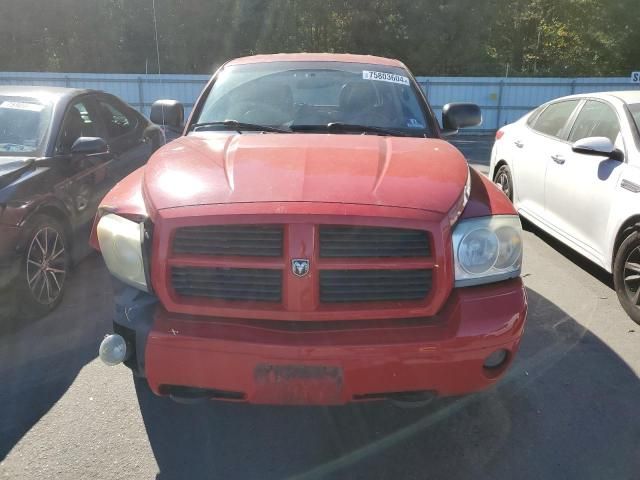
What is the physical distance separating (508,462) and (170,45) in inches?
1049

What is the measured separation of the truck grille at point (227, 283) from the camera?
2.33 meters

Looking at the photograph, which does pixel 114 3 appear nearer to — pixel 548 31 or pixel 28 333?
pixel 548 31

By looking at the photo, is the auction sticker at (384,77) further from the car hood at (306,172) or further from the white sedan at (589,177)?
the white sedan at (589,177)

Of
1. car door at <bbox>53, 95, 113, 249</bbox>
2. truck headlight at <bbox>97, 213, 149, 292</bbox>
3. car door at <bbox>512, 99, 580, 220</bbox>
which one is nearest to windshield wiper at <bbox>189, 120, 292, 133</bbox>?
truck headlight at <bbox>97, 213, 149, 292</bbox>

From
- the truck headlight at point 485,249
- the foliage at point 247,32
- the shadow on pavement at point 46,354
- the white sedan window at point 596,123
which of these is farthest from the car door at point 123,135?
the foliage at point 247,32

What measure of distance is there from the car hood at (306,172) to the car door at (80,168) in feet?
5.58

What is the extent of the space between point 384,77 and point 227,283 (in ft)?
7.44

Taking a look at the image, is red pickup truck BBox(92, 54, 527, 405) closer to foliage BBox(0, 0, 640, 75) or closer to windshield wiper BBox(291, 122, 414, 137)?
windshield wiper BBox(291, 122, 414, 137)

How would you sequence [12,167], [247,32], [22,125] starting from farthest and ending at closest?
1. [247,32]
2. [22,125]
3. [12,167]

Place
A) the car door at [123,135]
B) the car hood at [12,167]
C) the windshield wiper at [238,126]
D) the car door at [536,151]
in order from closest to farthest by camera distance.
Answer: the windshield wiper at [238,126]
the car hood at [12,167]
the car door at [123,135]
the car door at [536,151]

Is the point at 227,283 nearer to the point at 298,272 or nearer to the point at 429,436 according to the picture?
the point at 298,272

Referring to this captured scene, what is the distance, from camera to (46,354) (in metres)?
3.59

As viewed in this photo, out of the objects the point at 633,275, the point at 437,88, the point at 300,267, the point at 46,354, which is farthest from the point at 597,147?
the point at 437,88

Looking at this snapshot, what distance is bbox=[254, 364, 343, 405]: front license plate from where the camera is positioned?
2225 millimetres
